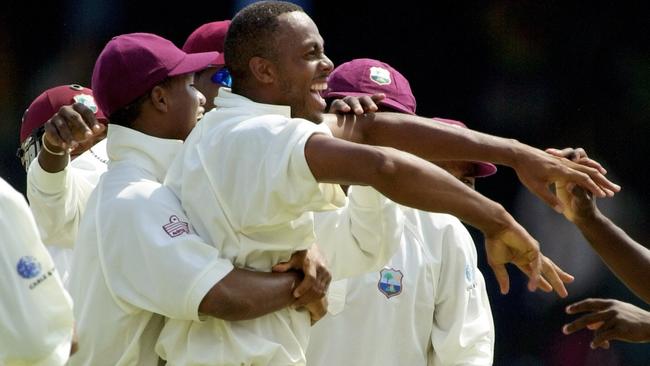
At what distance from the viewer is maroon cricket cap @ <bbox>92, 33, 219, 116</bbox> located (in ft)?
16.1

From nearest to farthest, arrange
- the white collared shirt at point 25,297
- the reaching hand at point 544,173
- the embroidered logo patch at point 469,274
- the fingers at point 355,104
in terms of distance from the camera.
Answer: the white collared shirt at point 25,297, the reaching hand at point 544,173, the fingers at point 355,104, the embroidered logo patch at point 469,274

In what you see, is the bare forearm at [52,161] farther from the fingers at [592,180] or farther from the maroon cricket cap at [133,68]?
the fingers at [592,180]

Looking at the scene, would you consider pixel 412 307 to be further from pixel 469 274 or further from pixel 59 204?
pixel 59 204

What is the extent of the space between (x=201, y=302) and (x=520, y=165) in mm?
1111

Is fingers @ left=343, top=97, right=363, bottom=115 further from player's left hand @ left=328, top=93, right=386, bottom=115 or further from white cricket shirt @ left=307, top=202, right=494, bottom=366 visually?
white cricket shirt @ left=307, top=202, right=494, bottom=366

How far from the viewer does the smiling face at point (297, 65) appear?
455cm

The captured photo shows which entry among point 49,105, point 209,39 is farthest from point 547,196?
point 49,105

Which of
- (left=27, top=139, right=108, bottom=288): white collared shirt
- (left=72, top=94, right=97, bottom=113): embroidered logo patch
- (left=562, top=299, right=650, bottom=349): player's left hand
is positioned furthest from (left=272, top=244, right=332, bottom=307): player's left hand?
(left=72, top=94, right=97, bottom=113): embroidered logo patch

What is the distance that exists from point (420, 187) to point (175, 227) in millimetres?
802

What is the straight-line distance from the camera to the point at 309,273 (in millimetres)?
4473

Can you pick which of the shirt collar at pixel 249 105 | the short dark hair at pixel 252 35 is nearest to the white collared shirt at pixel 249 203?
the shirt collar at pixel 249 105

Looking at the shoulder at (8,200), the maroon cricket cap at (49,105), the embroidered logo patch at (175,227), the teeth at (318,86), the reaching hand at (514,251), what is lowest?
the maroon cricket cap at (49,105)

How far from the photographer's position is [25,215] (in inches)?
146

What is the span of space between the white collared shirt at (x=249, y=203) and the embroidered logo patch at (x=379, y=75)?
1.32 metres
